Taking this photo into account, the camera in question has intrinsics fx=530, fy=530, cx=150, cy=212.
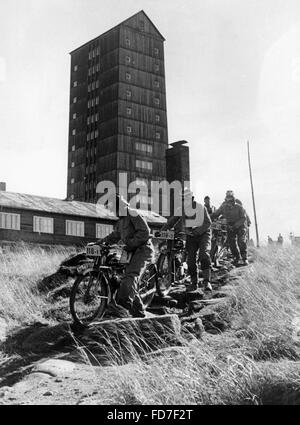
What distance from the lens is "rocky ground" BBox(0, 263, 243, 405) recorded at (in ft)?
18.3

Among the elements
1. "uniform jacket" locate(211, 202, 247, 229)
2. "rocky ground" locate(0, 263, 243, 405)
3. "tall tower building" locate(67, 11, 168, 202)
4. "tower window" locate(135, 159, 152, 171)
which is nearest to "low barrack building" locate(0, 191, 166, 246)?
"tower window" locate(135, 159, 152, 171)

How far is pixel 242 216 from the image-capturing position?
14.1 m

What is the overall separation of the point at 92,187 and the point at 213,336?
49146 mm

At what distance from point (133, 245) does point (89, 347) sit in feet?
5.65

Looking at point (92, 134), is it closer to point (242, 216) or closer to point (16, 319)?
point (242, 216)

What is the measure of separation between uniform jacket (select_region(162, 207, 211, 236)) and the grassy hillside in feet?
4.33

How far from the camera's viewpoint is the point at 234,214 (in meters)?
14.1

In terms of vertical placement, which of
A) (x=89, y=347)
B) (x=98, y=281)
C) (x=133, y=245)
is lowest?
(x=89, y=347)

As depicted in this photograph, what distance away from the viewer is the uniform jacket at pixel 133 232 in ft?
26.8

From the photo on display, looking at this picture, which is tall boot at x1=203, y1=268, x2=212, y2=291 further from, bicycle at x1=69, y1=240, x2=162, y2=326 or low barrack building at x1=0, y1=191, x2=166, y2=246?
low barrack building at x1=0, y1=191, x2=166, y2=246

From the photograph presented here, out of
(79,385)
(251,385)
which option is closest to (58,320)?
(79,385)

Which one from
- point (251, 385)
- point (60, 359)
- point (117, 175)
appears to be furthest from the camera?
point (117, 175)

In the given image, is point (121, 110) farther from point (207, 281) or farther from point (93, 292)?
point (93, 292)

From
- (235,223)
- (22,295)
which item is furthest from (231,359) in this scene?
(235,223)
